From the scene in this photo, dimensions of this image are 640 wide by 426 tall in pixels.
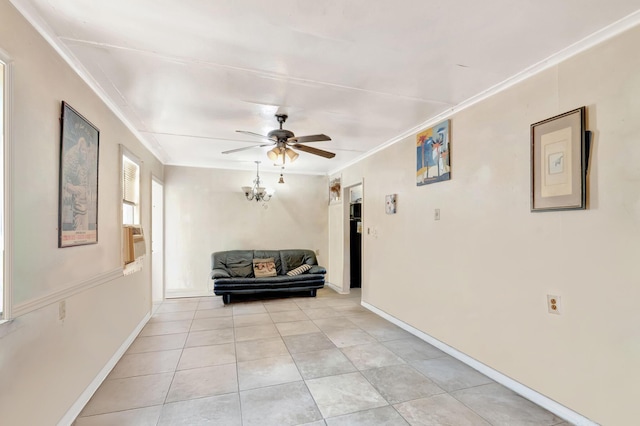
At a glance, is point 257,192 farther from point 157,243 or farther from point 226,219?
point 157,243

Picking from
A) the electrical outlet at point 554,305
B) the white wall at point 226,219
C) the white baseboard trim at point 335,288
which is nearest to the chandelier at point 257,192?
the white wall at point 226,219

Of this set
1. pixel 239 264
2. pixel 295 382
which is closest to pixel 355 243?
pixel 239 264

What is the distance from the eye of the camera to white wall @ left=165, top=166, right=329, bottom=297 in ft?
18.2

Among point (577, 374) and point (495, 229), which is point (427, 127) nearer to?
point (495, 229)

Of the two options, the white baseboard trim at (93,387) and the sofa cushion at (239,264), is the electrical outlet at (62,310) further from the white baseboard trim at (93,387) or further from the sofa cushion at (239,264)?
the sofa cushion at (239,264)

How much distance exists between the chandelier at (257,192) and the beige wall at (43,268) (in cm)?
319

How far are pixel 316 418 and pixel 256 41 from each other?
2.55 metres

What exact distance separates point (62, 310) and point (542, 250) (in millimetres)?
3346

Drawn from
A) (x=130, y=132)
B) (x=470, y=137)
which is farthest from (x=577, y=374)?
(x=130, y=132)

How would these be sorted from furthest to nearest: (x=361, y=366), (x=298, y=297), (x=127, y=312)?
1. (x=298, y=297)
2. (x=127, y=312)
3. (x=361, y=366)

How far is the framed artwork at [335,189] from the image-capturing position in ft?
19.6

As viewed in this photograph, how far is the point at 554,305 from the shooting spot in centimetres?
209

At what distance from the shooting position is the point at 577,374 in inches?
76.4

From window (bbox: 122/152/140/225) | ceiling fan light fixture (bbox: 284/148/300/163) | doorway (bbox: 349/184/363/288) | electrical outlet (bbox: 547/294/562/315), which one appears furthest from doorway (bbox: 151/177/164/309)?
electrical outlet (bbox: 547/294/562/315)
